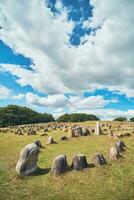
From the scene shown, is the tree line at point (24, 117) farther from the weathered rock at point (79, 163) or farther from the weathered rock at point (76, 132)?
the weathered rock at point (79, 163)

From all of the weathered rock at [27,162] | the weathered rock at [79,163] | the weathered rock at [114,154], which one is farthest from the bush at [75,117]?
the weathered rock at [79,163]

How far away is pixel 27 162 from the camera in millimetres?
21500

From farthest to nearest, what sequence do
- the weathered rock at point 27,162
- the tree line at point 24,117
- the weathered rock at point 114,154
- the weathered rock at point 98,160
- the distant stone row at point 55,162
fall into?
1. the tree line at point 24,117
2. the weathered rock at point 114,154
3. the weathered rock at point 98,160
4. the weathered rock at point 27,162
5. the distant stone row at point 55,162

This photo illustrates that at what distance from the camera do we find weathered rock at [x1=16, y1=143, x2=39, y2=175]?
2120 centimetres

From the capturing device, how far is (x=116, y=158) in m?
24.1

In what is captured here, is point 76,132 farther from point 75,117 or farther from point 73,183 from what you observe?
point 75,117

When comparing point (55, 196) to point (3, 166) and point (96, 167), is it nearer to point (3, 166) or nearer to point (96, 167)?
point (96, 167)

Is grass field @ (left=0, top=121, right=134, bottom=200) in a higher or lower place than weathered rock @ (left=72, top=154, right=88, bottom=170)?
lower

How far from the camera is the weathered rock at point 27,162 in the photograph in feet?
69.5

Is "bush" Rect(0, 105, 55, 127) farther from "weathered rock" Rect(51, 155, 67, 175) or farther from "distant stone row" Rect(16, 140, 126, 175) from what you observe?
"weathered rock" Rect(51, 155, 67, 175)

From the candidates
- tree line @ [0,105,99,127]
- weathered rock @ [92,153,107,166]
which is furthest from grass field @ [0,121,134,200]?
tree line @ [0,105,99,127]

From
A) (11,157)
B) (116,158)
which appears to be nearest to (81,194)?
(116,158)

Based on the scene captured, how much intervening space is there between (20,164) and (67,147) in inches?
437

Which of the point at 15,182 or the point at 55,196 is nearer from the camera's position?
the point at 55,196
